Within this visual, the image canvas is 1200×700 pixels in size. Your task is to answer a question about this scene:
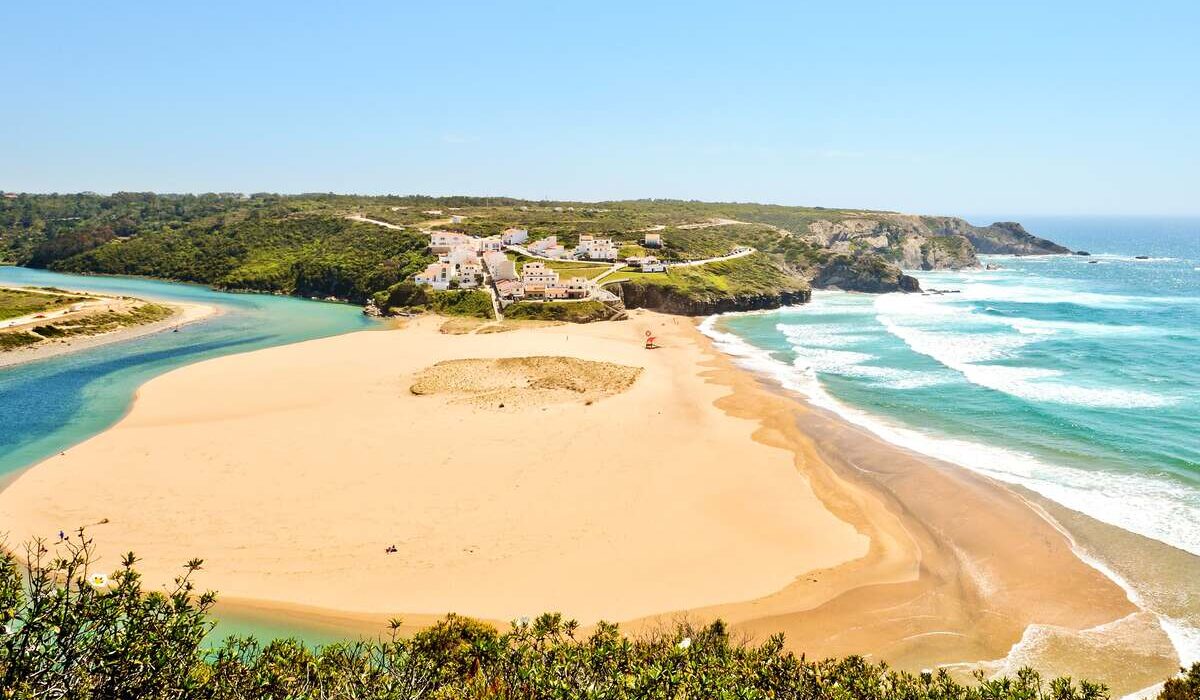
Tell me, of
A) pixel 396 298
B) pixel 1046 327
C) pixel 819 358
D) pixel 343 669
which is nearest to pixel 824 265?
pixel 1046 327

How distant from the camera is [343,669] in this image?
1273 centimetres

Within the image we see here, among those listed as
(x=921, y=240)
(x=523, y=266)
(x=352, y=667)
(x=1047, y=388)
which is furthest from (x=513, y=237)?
(x=352, y=667)

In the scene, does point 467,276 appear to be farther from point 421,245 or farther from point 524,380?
point 524,380

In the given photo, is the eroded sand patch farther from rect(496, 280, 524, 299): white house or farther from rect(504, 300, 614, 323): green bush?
rect(496, 280, 524, 299): white house

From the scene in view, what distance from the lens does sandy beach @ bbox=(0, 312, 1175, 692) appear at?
19484 millimetres

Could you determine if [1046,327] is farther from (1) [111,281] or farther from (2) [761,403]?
(1) [111,281]

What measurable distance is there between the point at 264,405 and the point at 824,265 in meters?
88.1

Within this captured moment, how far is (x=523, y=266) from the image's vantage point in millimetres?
81375

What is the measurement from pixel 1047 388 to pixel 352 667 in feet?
143

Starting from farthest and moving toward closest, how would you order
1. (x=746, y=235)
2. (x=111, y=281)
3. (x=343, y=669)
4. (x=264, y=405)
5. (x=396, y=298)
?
(x=746, y=235), (x=111, y=281), (x=396, y=298), (x=264, y=405), (x=343, y=669)

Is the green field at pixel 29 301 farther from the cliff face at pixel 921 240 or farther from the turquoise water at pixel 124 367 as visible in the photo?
the cliff face at pixel 921 240

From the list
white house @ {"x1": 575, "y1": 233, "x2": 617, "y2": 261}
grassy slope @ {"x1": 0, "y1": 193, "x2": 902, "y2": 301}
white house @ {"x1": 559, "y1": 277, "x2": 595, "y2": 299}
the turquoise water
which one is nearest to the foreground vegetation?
the turquoise water

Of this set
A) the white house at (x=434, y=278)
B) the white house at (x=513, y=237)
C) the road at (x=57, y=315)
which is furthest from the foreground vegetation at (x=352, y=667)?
the white house at (x=513, y=237)

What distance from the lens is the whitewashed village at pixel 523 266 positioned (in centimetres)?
7375
